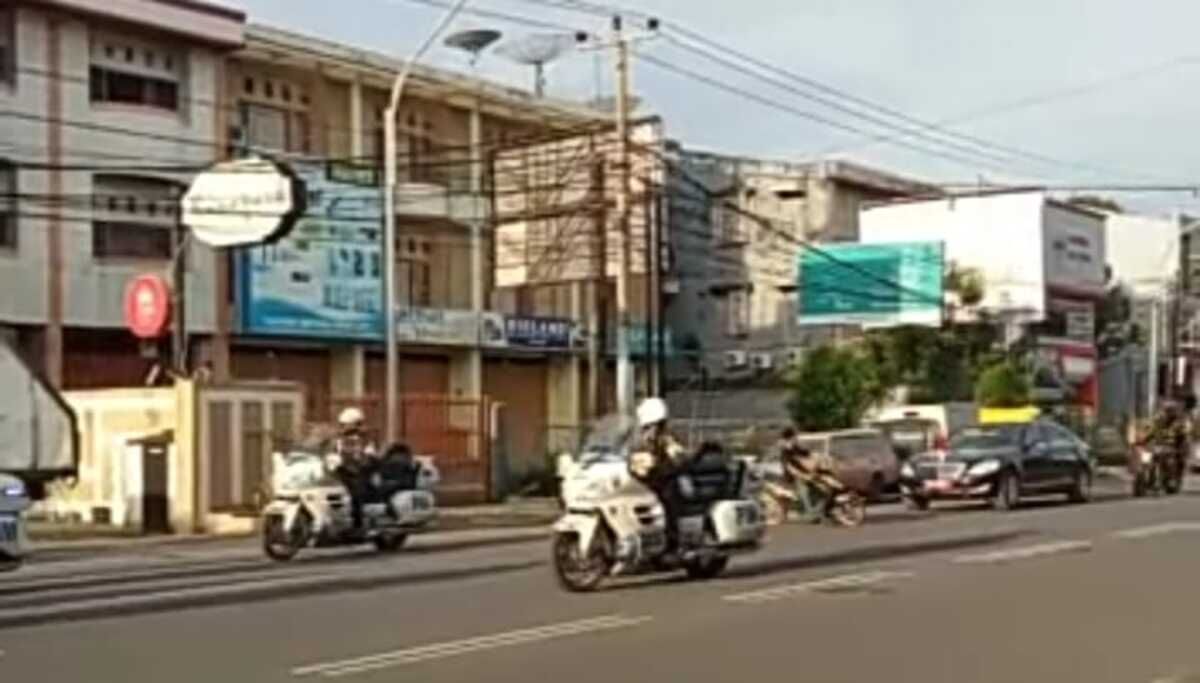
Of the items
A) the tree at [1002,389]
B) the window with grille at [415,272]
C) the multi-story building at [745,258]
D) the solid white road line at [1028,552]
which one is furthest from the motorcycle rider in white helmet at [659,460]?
the multi-story building at [745,258]

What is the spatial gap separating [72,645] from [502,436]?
2999cm

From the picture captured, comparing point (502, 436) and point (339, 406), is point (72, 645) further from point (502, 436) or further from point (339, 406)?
point (502, 436)

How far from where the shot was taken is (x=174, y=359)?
39000 millimetres

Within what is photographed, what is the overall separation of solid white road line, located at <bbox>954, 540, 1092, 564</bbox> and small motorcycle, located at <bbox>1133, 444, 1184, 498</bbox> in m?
15.8

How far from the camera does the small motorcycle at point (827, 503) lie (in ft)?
104

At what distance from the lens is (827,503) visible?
31922 mm

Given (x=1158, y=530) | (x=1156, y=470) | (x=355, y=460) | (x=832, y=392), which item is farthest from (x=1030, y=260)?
(x=355, y=460)

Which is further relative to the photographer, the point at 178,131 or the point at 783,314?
the point at 783,314

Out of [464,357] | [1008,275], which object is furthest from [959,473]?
[1008,275]

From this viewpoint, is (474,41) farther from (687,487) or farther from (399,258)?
(687,487)

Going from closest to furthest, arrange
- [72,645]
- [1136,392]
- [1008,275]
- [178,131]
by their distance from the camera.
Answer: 1. [72,645]
2. [178,131]
3. [1008,275]
4. [1136,392]

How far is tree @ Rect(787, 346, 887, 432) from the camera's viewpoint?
5519cm

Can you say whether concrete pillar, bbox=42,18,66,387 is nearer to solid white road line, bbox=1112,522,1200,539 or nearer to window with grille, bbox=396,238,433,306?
window with grille, bbox=396,238,433,306

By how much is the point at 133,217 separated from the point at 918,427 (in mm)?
16720
